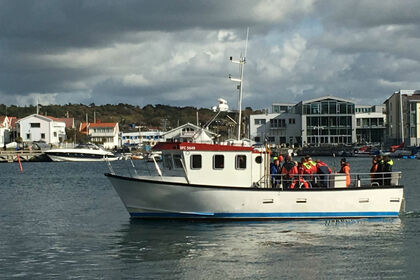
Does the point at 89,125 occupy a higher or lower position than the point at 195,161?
higher

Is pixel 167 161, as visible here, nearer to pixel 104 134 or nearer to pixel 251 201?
pixel 251 201

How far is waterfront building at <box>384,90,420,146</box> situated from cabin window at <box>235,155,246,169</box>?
91.7m

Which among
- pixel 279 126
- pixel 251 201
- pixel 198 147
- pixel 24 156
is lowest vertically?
pixel 251 201

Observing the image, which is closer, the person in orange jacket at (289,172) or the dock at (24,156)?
the person in orange jacket at (289,172)

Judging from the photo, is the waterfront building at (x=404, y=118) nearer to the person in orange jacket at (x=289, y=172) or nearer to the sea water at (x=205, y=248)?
the sea water at (x=205, y=248)

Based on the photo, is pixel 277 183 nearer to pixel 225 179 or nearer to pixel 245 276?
pixel 225 179

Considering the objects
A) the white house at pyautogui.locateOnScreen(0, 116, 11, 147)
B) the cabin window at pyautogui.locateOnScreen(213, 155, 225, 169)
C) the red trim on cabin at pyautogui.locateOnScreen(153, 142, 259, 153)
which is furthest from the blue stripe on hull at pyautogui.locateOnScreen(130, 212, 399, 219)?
the white house at pyautogui.locateOnScreen(0, 116, 11, 147)

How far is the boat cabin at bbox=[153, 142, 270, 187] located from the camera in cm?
2689

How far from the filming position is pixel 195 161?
2692 centimetres

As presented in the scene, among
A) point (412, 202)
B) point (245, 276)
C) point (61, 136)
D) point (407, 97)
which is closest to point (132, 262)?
point (245, 276)

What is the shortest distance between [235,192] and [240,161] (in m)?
1.38

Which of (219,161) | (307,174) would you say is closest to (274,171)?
(307,174)

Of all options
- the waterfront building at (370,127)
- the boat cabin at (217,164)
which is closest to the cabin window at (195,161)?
the boat cabin at (217,164)

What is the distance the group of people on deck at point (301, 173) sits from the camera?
88.6ft
